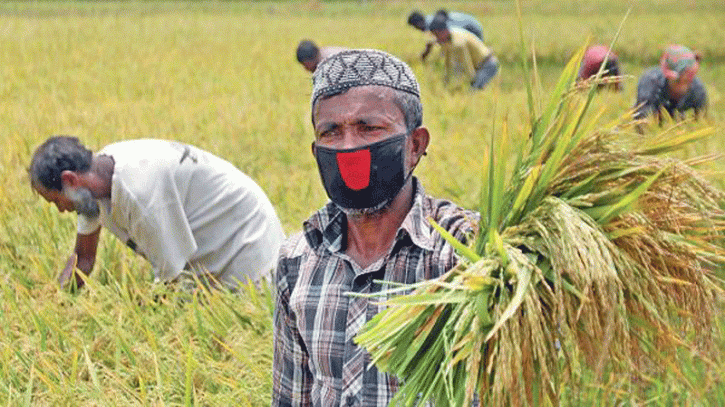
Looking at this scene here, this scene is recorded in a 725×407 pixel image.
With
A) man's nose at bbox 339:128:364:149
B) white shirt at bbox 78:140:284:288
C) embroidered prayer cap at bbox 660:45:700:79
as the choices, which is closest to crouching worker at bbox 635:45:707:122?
embroidered prayer cap at bbox 660:45:700:79

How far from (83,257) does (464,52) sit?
6.03 meters

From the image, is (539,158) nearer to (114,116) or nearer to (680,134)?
(680,134)

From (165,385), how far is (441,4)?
2754 cm

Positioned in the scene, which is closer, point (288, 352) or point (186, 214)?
point (288, 352)

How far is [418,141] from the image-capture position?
180cm

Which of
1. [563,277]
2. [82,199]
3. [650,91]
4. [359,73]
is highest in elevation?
[359,73]

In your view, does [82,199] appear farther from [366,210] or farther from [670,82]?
[670,82]

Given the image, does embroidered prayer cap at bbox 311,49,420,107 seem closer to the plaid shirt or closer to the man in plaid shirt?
the man in plaid shirt

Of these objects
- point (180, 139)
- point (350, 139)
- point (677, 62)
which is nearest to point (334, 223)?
point (350, 139)

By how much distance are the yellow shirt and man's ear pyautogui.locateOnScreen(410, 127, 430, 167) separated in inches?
287

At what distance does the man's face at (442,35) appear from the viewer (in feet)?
29.5

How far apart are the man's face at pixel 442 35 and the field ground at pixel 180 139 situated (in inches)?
17.9

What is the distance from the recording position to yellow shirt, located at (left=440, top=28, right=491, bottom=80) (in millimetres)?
9234

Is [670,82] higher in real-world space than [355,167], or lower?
lower
